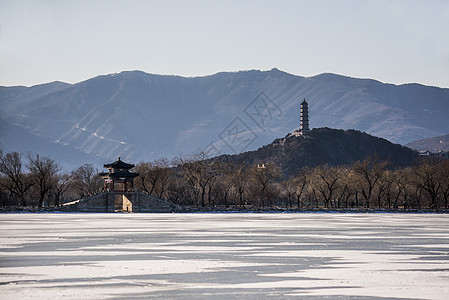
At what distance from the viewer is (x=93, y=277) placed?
2316cm

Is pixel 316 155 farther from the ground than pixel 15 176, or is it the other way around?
pixel 316 155

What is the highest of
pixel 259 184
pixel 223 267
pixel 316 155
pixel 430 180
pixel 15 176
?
pixel 316 155

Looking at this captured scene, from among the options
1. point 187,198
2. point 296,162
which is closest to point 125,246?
point 187,198

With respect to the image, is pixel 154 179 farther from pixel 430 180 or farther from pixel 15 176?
pixel 430 180

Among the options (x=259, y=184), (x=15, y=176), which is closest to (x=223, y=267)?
(x=15, y=176)

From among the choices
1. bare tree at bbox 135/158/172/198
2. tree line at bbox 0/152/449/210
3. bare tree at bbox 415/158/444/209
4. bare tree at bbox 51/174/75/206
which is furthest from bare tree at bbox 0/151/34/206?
bare tree at bbox 415/158/444/209

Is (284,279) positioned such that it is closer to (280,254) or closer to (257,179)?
(280,254)

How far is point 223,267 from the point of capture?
84.1 feet

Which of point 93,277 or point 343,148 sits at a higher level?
point 343,148

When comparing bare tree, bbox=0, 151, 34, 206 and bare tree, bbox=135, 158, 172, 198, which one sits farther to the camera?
bare tree, bbox=135, 158, 172, 198

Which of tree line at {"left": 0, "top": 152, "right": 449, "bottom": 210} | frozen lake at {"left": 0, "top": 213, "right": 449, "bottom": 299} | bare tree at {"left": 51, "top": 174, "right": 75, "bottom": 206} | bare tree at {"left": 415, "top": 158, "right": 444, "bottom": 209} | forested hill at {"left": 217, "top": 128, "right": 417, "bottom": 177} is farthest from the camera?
forested hill at {"left": 217, "top": 128, "right": 417, "bottom": 177}

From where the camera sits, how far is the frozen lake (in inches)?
805

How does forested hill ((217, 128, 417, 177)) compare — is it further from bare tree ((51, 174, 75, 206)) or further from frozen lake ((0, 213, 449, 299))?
frozen lake ((0, 213, 449, 299))

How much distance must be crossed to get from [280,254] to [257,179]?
81346 mm
